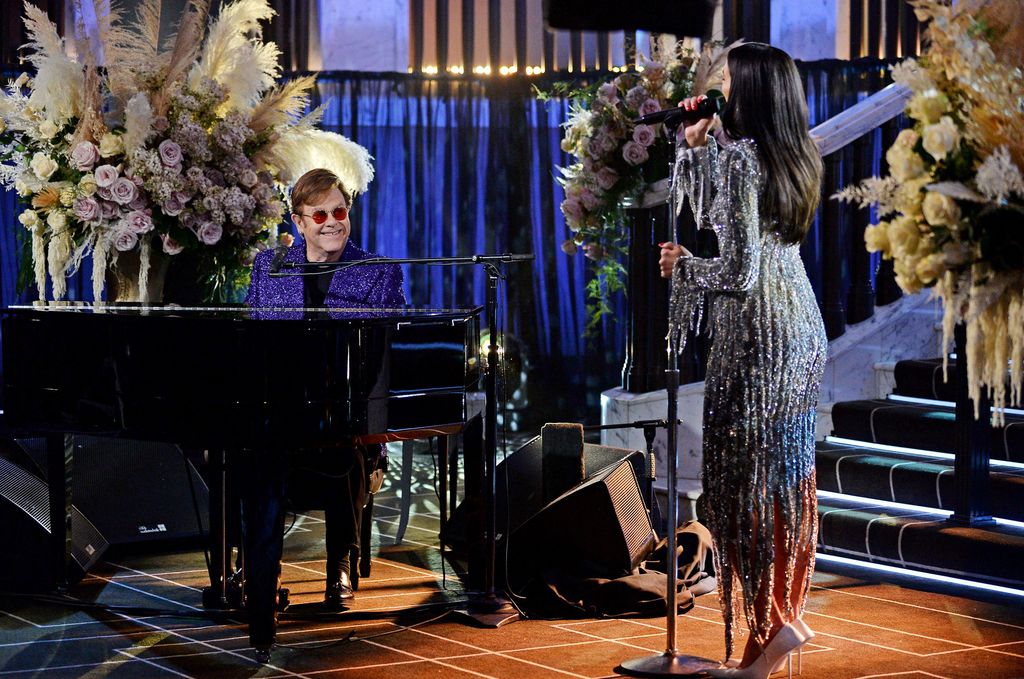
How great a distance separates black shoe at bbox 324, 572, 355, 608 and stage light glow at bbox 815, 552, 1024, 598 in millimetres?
1897

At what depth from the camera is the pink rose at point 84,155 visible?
4.87 meters

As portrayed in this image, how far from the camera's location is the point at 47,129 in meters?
4.96

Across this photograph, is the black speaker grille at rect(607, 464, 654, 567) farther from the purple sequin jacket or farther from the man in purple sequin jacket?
the purple sequin jacket

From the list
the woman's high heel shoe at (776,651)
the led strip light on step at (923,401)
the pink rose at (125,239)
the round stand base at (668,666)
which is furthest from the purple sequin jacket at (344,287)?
the led strip light on step at (923,401)

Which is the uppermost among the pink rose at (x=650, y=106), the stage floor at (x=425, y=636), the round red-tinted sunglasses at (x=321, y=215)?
the pink rose at (x=650, y=106)

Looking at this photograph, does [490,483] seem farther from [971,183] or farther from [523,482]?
[971,183]

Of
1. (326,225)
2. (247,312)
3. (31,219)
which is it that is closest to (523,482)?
(326,225)

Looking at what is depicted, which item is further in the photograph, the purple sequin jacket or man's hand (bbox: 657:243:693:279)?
the purple sequin jacket

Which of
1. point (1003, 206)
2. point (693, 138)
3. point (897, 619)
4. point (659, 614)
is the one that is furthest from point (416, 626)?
point (1003, 206)

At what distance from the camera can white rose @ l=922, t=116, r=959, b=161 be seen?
87.4 inches

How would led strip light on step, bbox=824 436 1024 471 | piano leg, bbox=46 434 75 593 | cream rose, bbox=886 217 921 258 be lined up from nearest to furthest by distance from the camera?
cream rose, bbox=886 217 921 258 < piano leg, bbox=46 434 75 593 < led strip light on step, bbox=824 436 1024 471


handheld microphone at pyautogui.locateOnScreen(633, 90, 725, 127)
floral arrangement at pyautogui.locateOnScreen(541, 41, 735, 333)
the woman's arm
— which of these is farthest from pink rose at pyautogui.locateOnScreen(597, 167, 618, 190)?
the woman's arm

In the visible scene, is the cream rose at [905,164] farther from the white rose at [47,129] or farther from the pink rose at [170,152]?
the white rose at [47,129]

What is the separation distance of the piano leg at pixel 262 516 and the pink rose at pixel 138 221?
1618 millimetres
